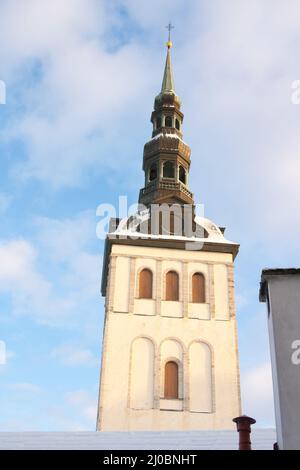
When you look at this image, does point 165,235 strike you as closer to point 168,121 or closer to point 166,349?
point 166,349

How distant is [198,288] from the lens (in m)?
27.4

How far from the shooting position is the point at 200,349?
25.6m

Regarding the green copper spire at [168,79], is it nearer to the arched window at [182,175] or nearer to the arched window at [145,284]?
the arched window at [182,175]

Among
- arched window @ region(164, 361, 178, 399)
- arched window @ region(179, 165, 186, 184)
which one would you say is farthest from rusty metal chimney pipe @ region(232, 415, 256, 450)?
arched window @ region(179, 165, 186, 184)

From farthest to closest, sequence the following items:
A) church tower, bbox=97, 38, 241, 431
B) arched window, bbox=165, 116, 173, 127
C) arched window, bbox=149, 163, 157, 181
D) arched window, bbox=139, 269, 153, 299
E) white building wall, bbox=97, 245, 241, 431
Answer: arched window, bbox=165, 116, 173, 127 < arched window, bbox=149, 163, 157, 181 < arched window, bbox=139, 269, 153, 299 < church tower, bbox=97, 38, 241, 431 < white building wall, bbox=97, 245, 241, 431

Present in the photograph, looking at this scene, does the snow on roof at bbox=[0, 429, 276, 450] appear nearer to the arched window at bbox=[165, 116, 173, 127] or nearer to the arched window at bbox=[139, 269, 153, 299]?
the arched window at bbox=[139, 269, 153, 299]

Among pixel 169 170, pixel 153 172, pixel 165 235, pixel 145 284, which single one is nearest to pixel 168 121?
pixel 153 172

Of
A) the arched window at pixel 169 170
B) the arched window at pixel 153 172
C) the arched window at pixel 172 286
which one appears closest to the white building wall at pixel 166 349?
the arched window at pixel 172 286

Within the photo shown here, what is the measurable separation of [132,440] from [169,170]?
20.9 metres

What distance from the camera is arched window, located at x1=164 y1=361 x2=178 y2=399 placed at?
79.4 ft

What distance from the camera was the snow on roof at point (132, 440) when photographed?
1320 cm

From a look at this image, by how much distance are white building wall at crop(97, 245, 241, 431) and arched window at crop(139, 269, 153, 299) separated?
23 cm
